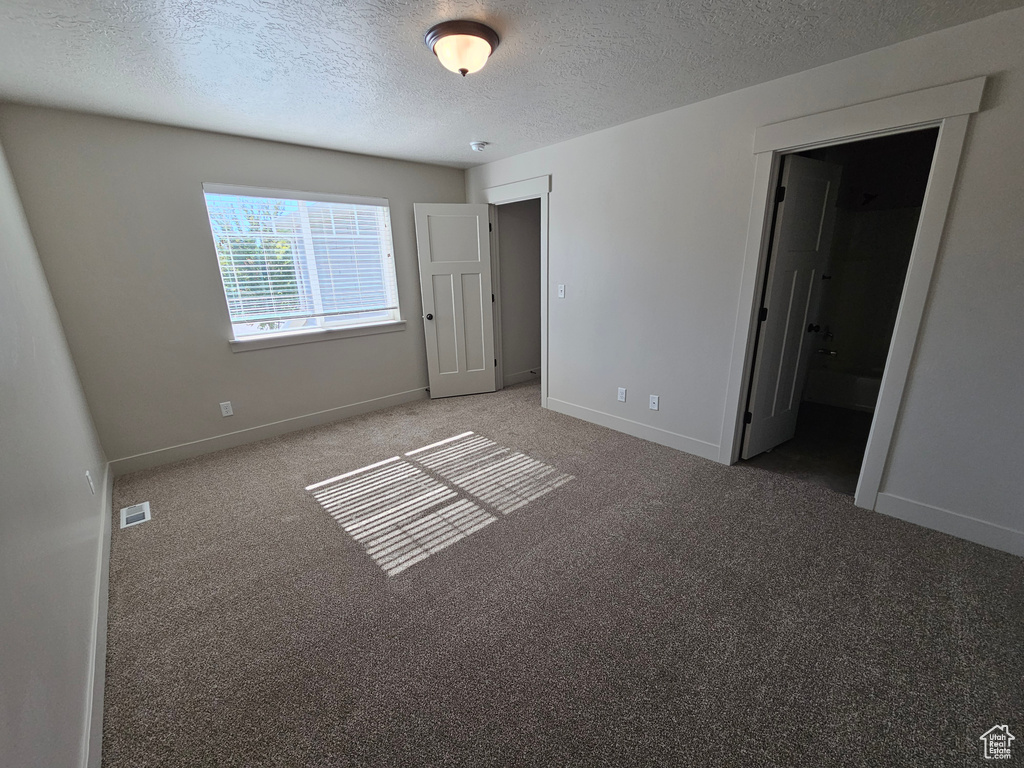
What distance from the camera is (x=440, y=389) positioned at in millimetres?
4504

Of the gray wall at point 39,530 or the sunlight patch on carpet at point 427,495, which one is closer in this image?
the gray wall at point 39,530

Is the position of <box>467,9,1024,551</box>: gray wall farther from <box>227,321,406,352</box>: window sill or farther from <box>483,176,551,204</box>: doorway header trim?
<box>227,321,406,352</box>: window sill

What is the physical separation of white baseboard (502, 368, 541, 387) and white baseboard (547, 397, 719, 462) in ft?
3.42

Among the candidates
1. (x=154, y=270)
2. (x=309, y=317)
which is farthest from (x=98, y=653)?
(x=309, y=317)

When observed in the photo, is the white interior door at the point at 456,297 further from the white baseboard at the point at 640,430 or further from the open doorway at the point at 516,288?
the white baseboard at the point at 640,430

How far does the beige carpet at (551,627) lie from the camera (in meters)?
1.27

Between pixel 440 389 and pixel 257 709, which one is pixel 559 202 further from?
pixel 257 709

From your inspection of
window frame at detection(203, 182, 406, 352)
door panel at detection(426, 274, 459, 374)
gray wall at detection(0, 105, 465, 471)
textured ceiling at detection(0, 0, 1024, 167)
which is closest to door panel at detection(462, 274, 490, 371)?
door panel at detection(426, 274, 459, 374)

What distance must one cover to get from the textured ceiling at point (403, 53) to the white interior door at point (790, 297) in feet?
2.38

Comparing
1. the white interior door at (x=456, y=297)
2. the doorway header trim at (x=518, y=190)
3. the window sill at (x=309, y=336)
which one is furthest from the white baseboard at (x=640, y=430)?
the doorway header trim at (x=518, y=190)

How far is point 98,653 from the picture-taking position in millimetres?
1549

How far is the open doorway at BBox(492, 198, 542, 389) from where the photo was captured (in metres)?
4.57

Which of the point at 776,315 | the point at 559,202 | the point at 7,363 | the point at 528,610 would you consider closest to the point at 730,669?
the point at 528,610

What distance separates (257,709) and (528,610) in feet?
3.29
